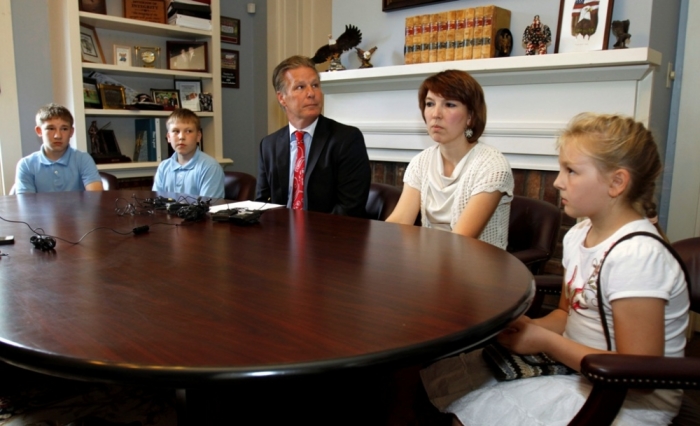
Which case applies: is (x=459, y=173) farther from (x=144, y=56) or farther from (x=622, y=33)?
(x=144, y=56)

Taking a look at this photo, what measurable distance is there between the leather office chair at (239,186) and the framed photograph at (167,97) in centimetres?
153

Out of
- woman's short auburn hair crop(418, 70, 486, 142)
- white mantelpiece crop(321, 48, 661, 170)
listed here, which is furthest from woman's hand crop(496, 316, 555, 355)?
white mantelpiece crop(321, 48, 661, 170)

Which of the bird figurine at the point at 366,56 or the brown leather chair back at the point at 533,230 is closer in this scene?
the brown leather chair back at the point at 533,230

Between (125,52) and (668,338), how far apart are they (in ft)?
12.5

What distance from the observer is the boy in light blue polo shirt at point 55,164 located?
9.04ft

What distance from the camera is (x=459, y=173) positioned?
180 centimetres

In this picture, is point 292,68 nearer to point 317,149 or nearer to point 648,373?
point 317,149

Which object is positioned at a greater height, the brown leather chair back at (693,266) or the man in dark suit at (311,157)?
the man in dark suit at (311,157)

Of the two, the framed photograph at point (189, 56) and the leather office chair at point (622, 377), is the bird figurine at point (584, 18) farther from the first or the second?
the framed photograph at point (189, 56)

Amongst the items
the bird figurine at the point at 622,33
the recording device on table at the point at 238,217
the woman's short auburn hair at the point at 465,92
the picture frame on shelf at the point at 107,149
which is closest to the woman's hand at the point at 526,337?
the recording device on table at the point at 238,217

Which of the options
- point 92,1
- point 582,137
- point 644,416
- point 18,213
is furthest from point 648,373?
point 92,1

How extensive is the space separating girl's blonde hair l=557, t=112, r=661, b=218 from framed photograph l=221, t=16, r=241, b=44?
3848mm

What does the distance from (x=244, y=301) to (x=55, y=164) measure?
247 centimetres

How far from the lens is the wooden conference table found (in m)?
0.62
